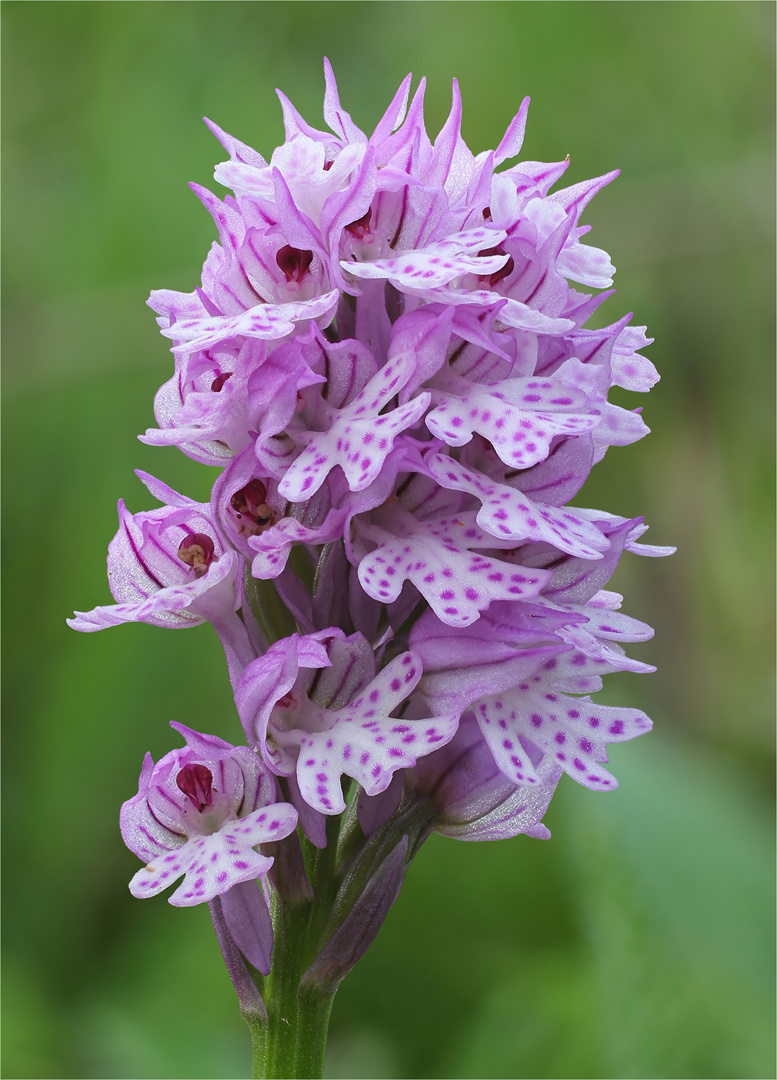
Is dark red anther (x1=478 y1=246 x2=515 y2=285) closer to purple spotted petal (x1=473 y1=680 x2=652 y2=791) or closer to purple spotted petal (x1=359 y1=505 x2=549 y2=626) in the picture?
purple spotted petal (x1=359 y1=505 x2=549 y2=626)

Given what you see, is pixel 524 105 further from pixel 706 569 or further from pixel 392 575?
pixel 706 569

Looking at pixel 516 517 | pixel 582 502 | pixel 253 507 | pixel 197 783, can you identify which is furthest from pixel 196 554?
pixel 582 502

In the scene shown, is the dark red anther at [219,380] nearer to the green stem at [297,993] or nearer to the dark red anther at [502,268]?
the dark red anther at [502,268]

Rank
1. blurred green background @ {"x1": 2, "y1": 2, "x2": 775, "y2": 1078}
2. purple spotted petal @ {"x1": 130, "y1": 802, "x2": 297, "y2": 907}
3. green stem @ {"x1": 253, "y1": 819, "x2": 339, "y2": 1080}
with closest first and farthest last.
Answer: purple spotted petal @ {"x1": 130, "y1": 802, "x2": 297, "y2": 907} → green stem @ {"x1": 253, "y1": 819, "x2": 339, "y2": 1080} → blurred green background @ {"x1": 2, "y1": 2, "x2": 775, "y2": 1078}

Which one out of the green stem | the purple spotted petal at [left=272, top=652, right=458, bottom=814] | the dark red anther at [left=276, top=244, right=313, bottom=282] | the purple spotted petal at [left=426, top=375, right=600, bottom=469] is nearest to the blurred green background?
the green stem

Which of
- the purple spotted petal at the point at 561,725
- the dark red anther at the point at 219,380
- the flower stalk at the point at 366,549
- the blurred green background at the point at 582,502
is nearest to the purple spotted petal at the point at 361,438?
the flower stalk at the point at 366,549

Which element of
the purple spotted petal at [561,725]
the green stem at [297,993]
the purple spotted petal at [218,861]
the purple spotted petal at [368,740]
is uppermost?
the purple spotted petal at [368,740]

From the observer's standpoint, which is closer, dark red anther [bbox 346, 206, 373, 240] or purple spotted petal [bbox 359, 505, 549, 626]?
purple spotted petal [bbox 359, 505, 549, 626]
